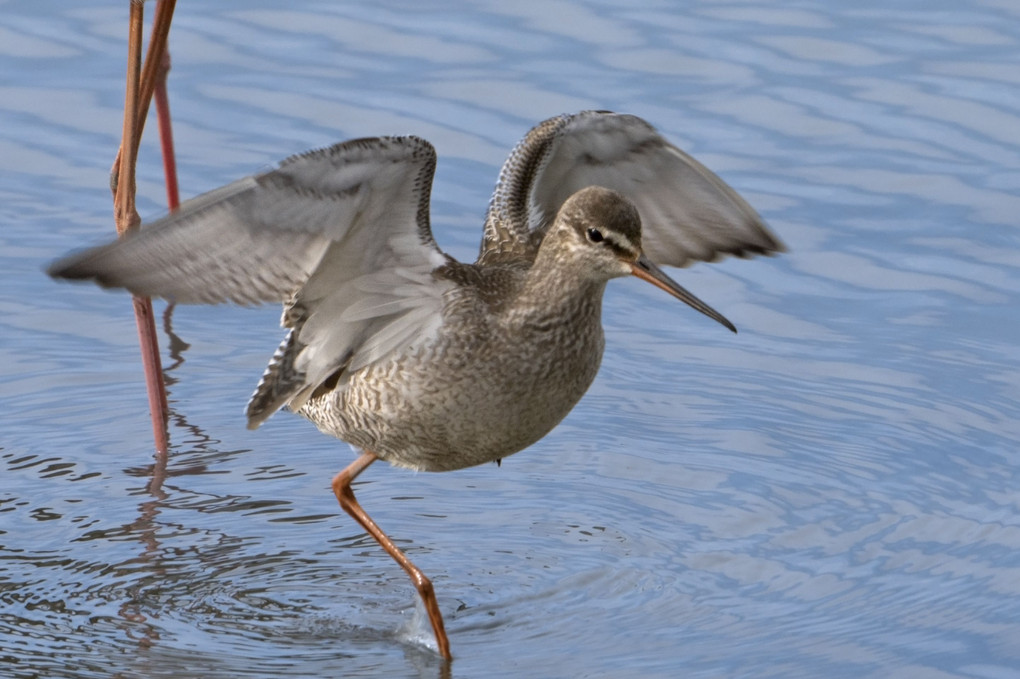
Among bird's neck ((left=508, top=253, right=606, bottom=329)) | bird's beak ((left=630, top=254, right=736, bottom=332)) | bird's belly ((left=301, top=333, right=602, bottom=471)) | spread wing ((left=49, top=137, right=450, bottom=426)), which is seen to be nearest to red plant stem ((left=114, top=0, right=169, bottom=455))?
spread wing ((left=49, top=137, right=450, bottom=426))

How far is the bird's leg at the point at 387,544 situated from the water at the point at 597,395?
9cm

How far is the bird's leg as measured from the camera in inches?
250

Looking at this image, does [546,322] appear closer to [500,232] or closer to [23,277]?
[500,232]

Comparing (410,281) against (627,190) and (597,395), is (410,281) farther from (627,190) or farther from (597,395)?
(597,395)

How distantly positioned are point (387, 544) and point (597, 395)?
188cm

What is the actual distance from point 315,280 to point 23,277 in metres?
3.41

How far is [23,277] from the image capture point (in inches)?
373

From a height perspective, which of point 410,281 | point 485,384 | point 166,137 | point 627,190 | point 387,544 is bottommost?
point 387,544

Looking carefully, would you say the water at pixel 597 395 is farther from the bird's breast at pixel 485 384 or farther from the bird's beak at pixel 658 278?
the bird's beak at pixel 658 278

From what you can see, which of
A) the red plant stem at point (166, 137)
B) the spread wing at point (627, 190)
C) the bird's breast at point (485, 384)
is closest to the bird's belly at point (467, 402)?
the bird's breast at point (485, 384)

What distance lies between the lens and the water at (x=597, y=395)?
21.3 feet

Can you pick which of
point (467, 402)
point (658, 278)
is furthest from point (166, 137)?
point (658, 278)

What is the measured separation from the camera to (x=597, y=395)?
27.6ft

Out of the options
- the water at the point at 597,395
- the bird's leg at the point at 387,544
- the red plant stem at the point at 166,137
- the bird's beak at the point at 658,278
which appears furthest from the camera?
the red plant stem at the point at 166,137
